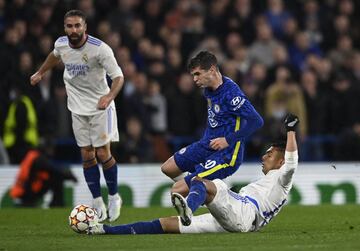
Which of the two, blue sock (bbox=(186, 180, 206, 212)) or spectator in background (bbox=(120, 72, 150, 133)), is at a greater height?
blue sock (bbox=(186, 180, 206, 212))

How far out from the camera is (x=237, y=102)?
11391 mm

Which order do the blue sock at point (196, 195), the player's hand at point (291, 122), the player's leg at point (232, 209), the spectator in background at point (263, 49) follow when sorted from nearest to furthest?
1. the blue sock at point (196, 195)
2. the player's leg at point (232, 209)
3. the player's hand at point (291, 122)
4. the spectator in background at point (263, 49)

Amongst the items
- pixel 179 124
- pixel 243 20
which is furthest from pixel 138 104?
pixel 243 20

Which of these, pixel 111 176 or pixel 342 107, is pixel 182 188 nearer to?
pixel 111 176

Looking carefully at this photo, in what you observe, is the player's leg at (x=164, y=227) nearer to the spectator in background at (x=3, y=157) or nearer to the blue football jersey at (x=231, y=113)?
the blue football jersey at (x=231, y=113)

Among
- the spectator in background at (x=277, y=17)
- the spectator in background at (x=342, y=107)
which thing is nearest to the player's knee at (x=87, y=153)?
the spectator in background at (x=342, y=107)

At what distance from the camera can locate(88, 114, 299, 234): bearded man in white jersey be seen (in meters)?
10.4

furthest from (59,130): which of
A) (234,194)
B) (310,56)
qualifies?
(234,194)

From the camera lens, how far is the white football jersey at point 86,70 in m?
12.6

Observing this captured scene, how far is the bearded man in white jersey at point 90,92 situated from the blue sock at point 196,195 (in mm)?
2540

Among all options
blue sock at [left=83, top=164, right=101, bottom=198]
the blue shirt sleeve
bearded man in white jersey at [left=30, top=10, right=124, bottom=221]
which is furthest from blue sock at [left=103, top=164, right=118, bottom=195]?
the blue shirt sleeve

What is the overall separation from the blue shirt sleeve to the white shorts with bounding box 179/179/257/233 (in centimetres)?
86

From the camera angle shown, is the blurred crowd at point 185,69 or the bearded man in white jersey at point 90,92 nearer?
the bearded man in white jersey at point 90,92

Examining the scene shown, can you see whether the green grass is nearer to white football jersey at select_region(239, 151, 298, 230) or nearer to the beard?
white football jersey at select_region(239, 151, 298, 230)
